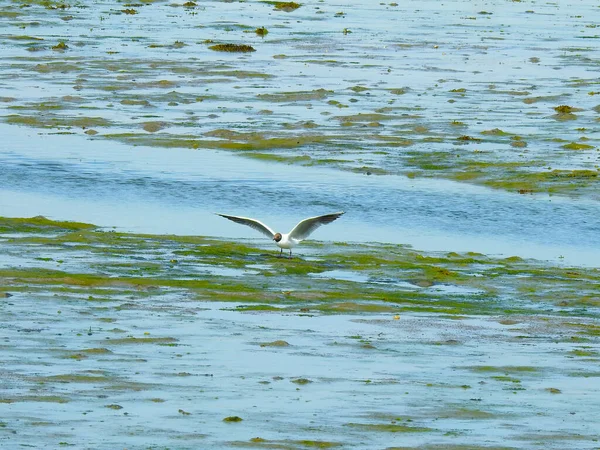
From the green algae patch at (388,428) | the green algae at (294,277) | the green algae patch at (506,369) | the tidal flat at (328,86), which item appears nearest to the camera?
the green algae patch at (388,428)

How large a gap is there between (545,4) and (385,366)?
52293mm

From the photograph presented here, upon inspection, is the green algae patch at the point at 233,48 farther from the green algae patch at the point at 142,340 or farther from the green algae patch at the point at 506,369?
the green algae patch at the point at 506,369

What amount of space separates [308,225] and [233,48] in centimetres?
2655

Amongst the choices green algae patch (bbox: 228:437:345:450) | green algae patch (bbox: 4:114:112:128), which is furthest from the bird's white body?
green algae patch (bbox: 4:114:112:128)

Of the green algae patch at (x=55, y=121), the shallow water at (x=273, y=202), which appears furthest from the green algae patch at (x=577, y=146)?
the green algae patch at (x=55, y=121)

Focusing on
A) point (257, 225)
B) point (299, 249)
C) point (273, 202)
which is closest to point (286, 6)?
point (273, 202)

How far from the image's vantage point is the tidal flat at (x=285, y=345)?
1225 centimetres

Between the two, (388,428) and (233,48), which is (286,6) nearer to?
(233,48)

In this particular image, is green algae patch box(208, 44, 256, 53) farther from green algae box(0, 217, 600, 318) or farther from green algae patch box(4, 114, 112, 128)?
green algae box(0, 217, 600, 318)

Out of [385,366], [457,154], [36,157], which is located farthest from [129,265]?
[457,154]

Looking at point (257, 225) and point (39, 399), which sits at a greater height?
point (257, 225)

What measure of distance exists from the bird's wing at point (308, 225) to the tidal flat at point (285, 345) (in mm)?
339

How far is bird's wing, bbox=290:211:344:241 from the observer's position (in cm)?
1872

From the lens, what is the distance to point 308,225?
1891 centimetres
